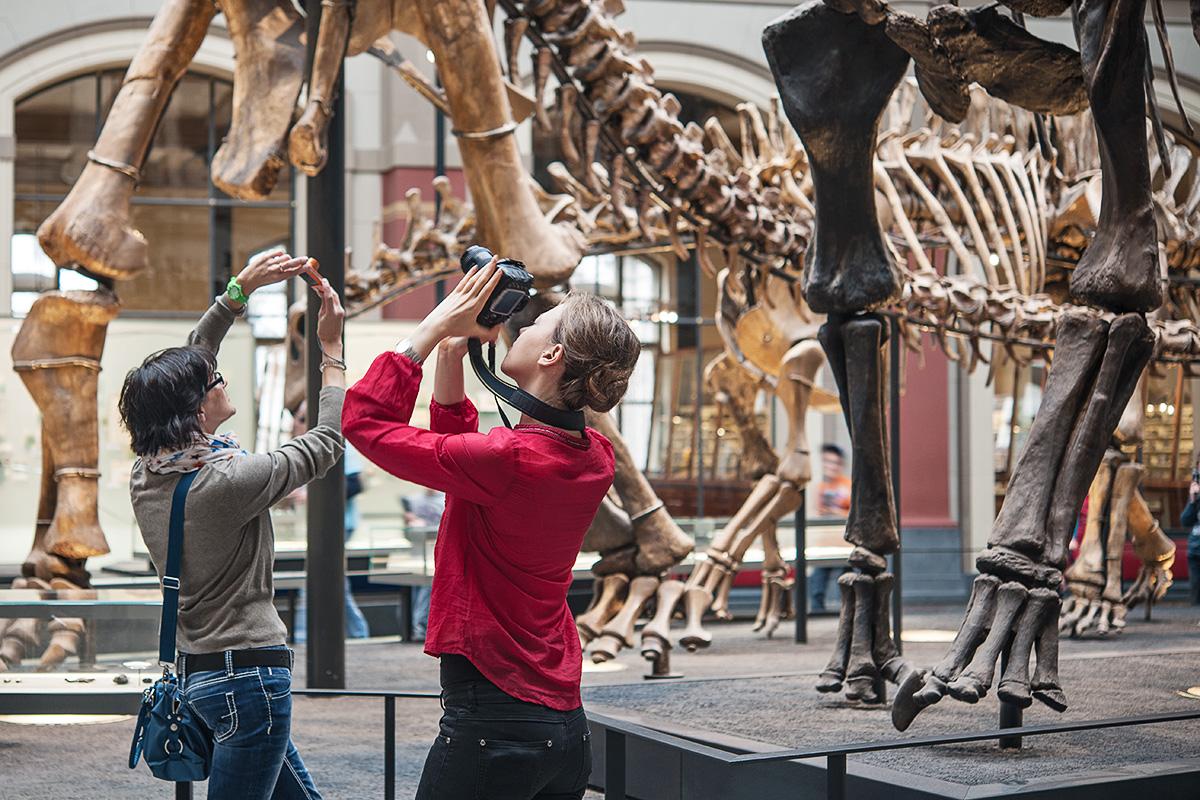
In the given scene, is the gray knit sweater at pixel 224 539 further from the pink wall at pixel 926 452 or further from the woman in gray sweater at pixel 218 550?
the pink wall at pixel 926 452

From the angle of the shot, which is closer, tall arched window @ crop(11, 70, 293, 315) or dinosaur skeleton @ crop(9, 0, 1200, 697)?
dinosaur skeleton @ crop(9, 0, 1200, 697)

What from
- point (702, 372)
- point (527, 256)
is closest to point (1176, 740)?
point (527, 256)

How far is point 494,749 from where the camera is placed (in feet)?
8.63

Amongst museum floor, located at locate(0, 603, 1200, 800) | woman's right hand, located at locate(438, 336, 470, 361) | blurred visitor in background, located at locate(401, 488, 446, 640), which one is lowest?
museum floor, located at locate(0, 603, 1200, 800)

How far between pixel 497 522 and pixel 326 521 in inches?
172

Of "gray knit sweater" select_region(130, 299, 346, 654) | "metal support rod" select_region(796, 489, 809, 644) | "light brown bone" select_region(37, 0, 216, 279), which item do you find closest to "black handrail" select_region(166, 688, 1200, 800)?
"gray knit sweater" select_region(130, 299, 346, 654)

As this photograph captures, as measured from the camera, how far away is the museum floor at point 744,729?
4090 millimetres

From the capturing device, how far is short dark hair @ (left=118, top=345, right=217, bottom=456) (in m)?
3.22

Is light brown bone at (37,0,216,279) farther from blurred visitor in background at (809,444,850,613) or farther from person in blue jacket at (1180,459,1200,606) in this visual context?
blurred visitor in background at (809,444,850,613)

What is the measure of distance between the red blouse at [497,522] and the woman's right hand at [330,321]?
0.62 meters

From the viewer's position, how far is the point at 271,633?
3305 mm

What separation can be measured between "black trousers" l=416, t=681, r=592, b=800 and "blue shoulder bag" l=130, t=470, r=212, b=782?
737 millimetres

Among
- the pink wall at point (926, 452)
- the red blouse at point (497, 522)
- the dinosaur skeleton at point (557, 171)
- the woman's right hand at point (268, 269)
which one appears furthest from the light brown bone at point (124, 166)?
the pink wall at point (926, 452)

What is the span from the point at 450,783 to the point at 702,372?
1495 centimetres
